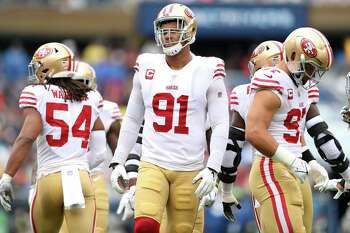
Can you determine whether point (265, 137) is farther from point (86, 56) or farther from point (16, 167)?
point (86, 56)

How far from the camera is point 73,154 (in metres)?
8.88

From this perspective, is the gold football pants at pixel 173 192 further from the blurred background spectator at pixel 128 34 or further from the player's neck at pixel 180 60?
the blurred background spectator at pixel 128 34

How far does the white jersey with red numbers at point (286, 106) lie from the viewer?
8180mm

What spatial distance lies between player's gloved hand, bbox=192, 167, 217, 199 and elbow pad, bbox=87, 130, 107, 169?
1408mm

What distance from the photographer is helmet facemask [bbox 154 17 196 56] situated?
8625 millimetres

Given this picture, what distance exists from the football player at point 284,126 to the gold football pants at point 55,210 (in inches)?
50.6

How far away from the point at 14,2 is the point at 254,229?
42.0ft

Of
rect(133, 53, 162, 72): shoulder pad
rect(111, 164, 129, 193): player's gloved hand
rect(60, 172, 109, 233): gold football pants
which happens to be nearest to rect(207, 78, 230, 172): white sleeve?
rect(133, 53, 162, 72): shoulder pad

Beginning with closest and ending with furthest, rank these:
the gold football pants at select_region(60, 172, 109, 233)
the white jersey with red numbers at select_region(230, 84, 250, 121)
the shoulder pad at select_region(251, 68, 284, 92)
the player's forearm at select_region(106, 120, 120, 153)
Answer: the shoulder pad at select_region(251, 68, 284, 92), the white jersey with red numbers at select_region(230, 84, 250, 121), the gold football pants at select_region(60, 172, 109, 233), the player's forearm at select_region(106, 120, 120, 153)

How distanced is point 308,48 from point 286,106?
0.45 m

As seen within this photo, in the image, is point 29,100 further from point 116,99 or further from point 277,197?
point 116,99

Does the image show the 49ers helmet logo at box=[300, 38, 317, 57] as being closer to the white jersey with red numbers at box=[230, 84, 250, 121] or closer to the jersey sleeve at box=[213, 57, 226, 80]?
the jersey sleeve at box=[213, 57, 226, 80]

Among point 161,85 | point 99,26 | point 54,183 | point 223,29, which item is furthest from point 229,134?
point 99,26

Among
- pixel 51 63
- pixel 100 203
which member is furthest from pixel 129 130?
pixel 100 203
